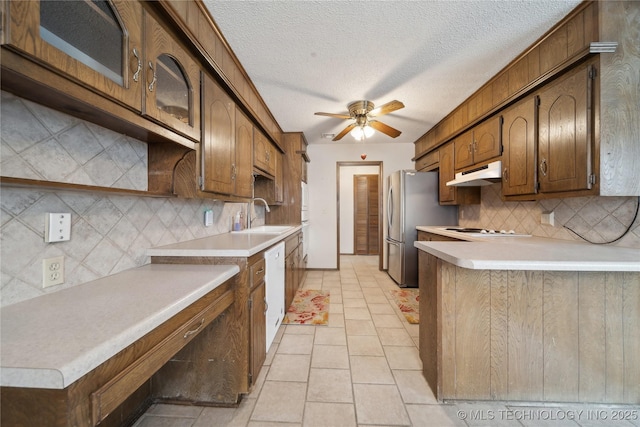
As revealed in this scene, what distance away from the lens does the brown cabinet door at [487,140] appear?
2227mm

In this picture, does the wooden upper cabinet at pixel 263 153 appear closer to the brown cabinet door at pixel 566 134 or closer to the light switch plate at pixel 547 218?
the brown cabinet door at pixel 566 134

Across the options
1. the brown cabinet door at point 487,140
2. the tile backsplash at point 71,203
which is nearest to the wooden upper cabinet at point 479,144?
the brown cabinet door at point 487,140

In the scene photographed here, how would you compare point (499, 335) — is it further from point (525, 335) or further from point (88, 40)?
point (88, 40)

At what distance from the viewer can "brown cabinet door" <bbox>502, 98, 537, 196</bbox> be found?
1.86m

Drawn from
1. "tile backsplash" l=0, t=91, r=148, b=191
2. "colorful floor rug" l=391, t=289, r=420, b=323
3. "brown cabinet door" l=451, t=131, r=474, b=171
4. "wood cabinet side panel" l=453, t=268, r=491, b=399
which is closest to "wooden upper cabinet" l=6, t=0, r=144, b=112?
"tile backsplash" l=0, t=91, r=148, b=191

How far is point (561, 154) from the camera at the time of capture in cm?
163

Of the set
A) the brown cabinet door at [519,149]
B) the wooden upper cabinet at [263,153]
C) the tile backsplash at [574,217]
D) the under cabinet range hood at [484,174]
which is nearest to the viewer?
the tile backsplash at [574,217]

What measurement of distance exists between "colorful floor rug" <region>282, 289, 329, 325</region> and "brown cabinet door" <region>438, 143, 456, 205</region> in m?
2.06

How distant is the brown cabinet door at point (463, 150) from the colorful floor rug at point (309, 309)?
2.30m

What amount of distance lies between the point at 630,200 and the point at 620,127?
20.1 inches

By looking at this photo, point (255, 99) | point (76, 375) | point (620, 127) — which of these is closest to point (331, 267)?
point (255, 99)

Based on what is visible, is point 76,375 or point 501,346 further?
point 501,346

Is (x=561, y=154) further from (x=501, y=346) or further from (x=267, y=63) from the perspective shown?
(x=267, y=63)

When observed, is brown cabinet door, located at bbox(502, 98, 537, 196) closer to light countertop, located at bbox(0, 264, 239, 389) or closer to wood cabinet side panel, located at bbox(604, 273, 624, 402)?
wood cabinet side panel, located at bbox(604, 273, 624, 402)
